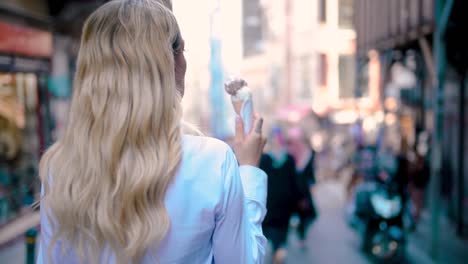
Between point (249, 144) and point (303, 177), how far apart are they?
217 inches

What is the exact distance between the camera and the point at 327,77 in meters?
29.1

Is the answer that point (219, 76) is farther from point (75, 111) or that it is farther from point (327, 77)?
point (327, 77)

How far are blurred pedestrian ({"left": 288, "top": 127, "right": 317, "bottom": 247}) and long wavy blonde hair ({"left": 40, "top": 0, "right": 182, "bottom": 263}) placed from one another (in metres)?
4.96

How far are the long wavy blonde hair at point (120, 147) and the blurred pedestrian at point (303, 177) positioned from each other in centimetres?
496

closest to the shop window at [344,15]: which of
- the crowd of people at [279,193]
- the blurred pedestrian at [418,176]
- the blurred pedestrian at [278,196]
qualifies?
the blurred pedestrian at [418,176]

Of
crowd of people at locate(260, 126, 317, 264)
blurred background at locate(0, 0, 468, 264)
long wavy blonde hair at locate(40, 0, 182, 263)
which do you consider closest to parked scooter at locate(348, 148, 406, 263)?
blurred background at locate(0, 0, 468, 264)

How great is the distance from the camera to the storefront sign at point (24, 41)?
825 cm

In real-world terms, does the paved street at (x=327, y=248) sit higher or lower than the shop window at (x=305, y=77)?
lower

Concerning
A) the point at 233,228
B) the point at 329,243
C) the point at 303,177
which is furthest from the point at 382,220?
the point at 233,228

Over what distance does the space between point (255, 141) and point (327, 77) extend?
28.0m

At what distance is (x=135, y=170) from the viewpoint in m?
1.31

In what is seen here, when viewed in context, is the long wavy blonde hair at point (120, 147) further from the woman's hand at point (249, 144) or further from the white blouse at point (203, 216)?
the woman's hand at point (249, 144)

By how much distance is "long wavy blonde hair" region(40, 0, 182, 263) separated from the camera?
4.30 ft

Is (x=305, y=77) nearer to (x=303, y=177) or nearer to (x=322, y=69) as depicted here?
(x=322, y=69)
